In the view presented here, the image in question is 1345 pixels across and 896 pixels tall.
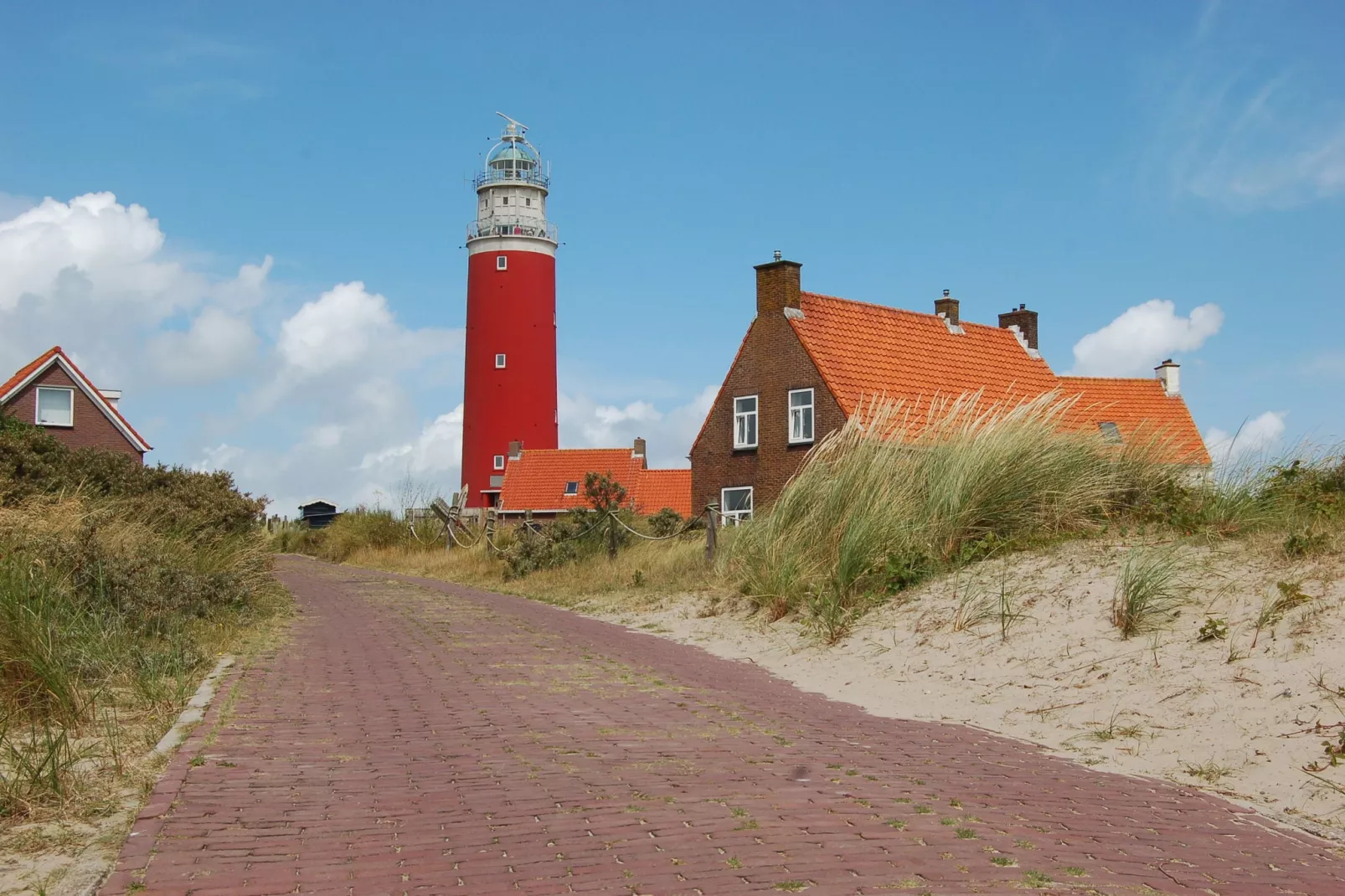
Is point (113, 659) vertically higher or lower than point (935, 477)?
lower

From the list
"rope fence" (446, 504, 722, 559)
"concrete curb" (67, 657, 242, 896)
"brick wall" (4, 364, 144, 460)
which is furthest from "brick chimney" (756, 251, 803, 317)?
"concrete curb" (67, 657, 242, 896)

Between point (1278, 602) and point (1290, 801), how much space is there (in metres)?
2.62

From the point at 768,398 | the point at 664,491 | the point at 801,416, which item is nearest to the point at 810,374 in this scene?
the point at 801,416

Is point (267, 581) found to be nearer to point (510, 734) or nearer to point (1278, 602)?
point (510, 734)

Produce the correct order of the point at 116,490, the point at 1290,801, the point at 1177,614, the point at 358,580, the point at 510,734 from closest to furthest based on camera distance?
the point at 1290,801 → the point at 510,734 → the point at 1177,614 → the point at 116,490 → the point at 358,580

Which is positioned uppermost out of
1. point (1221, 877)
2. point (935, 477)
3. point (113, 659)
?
point (935, 477)

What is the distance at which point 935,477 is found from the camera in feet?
47.3

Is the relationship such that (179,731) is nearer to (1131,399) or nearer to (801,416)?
(801,416)

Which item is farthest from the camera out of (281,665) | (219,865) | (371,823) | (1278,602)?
(281,665)

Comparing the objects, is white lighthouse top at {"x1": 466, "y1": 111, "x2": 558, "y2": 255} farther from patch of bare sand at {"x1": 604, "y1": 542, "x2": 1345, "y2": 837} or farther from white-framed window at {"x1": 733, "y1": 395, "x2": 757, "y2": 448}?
patch of bare sand at {"x1": 604, "y1": 542, "x2": 1345, "y2": 837}

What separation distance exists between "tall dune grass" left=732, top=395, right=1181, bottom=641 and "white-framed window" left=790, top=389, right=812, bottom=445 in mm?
16854

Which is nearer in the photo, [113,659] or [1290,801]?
[1290,801]

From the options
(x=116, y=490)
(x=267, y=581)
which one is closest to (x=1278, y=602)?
(x=267, y=581)

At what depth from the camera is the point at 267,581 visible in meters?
18.7
